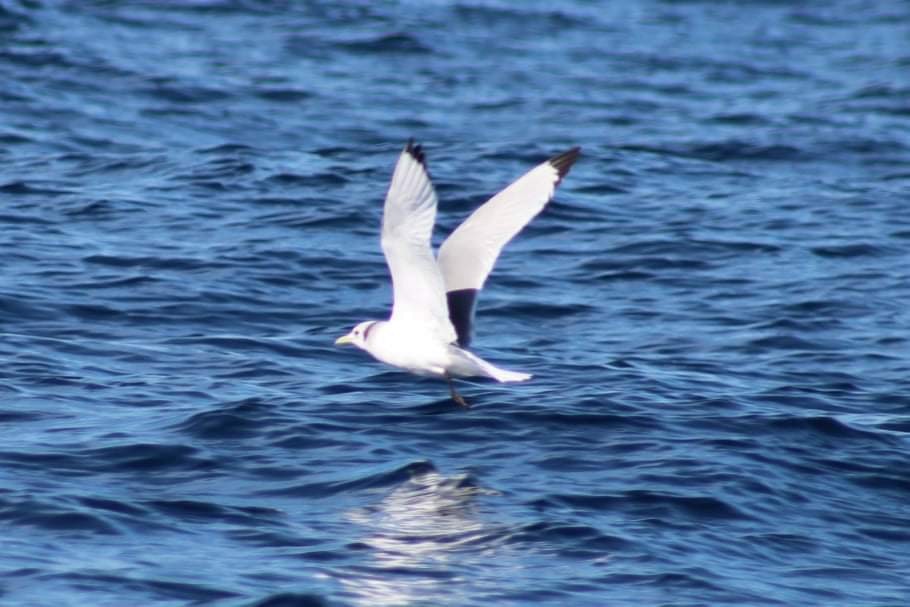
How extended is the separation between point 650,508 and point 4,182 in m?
9.79

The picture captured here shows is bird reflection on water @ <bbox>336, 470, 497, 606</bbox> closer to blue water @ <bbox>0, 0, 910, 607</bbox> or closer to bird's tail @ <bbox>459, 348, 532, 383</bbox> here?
blue water @ <bbox>0, 0, 910, 607</bbox>

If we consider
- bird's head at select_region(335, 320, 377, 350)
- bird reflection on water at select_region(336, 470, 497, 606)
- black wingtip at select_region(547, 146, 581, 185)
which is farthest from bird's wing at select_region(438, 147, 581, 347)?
bird reflection on water at select_region(336, 470, 497, 606)

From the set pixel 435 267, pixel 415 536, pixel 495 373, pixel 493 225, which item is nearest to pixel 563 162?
pixel 493 225

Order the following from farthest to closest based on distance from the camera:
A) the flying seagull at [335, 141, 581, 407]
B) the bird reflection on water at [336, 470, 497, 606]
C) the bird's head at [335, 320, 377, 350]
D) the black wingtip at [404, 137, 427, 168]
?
the bird's head at [335, 320, 377, 350] → the flying seagull at [335, 141, 581, 407] → the black wingtip at [404, 137, 427, 168] → the bird reflection on water at [336, 470, 497, 606]

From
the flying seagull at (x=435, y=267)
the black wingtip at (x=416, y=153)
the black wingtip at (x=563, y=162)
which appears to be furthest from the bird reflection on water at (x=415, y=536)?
the black wingtip at (x=563, y=162)

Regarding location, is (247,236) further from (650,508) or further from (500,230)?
(650,508)

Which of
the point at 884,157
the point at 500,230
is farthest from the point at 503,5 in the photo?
the point at 500,230

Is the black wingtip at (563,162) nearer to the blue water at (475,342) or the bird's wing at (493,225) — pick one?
the bird's wing at (493,225)

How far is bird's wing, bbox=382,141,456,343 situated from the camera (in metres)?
8.89

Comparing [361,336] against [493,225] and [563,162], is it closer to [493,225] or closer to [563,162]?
[493,225]

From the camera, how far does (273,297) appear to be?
13156mm

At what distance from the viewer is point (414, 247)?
909 cm

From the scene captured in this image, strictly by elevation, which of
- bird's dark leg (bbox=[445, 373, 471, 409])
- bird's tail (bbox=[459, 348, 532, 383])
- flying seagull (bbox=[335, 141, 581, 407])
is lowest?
bird's dark leg (bbox=[445, 373, 471, 409])

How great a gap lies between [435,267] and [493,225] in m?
0.74
